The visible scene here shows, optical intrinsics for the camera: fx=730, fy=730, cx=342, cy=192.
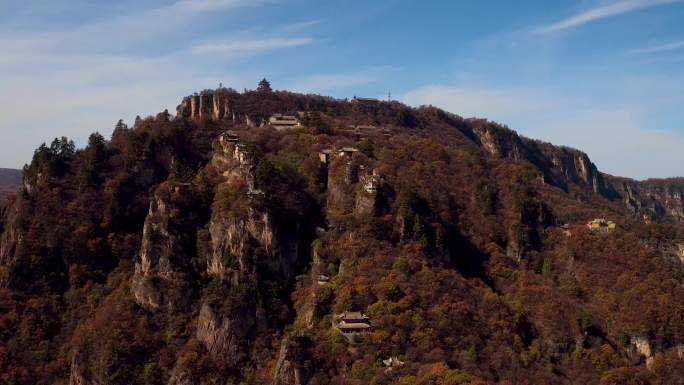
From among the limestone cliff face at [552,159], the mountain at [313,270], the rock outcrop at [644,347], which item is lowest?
the rock outcrop at [644,347]

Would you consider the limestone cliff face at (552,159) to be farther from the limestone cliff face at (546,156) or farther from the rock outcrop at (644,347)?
the rock outcrop at (644,347)

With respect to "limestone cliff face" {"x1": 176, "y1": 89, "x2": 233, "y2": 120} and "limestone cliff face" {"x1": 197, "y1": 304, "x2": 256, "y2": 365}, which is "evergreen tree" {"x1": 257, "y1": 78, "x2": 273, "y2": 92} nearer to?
"limestone cliff face" {"x1": 176, "y1": 89, "x2": 233, "y2": 120}

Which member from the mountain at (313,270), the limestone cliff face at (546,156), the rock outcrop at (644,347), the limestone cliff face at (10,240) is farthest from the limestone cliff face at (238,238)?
the limestone cliff face at (546,156)

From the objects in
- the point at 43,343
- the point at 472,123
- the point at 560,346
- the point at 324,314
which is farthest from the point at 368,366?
the point at 472,123

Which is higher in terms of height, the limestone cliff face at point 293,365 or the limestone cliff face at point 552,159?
the limestone cliff face at point 552,159

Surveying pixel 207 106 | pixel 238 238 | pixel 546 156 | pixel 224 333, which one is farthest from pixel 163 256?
pixel 546 156

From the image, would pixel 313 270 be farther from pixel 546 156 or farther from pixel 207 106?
pixel 546 156

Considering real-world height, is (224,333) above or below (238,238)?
below
